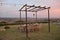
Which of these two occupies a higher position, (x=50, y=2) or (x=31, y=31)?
(x=50, y=2)

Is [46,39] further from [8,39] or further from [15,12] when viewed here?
[15,12]

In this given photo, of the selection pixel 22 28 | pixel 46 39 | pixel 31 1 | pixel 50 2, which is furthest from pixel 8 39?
pixel 50 2

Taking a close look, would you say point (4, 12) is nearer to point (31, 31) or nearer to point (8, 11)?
point (8, 11)

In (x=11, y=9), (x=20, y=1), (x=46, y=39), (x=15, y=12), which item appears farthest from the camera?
(x=15, y=12)

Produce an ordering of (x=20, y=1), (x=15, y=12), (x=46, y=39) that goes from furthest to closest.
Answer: (x=15, y=12)
(x=20, y=1)
(x=46, y=39)

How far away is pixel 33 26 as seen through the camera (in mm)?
7445

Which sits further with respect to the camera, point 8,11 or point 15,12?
point 15,12

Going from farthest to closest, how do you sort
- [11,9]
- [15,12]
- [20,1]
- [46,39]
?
[15,12], [11,9], [20,1], [46,39]

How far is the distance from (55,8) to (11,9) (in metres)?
2.73

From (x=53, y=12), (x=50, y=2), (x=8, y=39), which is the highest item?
(x=50, y=2)

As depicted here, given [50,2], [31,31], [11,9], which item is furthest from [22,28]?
[50,2]

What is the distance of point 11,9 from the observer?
8.02 meters

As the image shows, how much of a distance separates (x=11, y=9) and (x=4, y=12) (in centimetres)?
47

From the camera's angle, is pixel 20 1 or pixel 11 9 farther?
pixel 11 9
